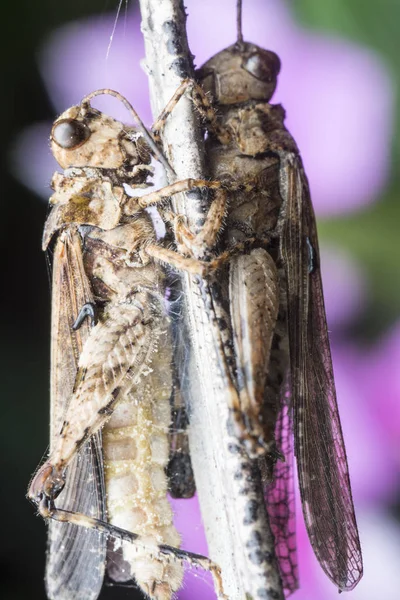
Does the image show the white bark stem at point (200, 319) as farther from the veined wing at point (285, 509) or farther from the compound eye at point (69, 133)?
the veined wing at point (285, 509)

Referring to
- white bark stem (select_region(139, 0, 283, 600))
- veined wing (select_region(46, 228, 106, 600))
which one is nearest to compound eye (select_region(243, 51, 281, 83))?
white bark stem (select_region(139, 0, 283, 600))

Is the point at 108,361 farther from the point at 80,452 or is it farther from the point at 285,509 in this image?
the point at 285,509

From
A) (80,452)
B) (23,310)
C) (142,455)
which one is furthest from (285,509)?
(23,310)

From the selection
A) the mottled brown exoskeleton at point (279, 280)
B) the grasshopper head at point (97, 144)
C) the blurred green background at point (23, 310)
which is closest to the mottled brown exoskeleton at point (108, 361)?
the grasshopper head at point (97, 144)

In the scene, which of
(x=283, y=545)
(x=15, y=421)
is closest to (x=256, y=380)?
(x=283, y=545)

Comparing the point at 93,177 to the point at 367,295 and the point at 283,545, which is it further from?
the point at 283,545

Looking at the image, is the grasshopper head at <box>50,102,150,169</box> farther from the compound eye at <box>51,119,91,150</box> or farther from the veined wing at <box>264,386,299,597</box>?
the veined wing at <box>264,386,299,597</box>
